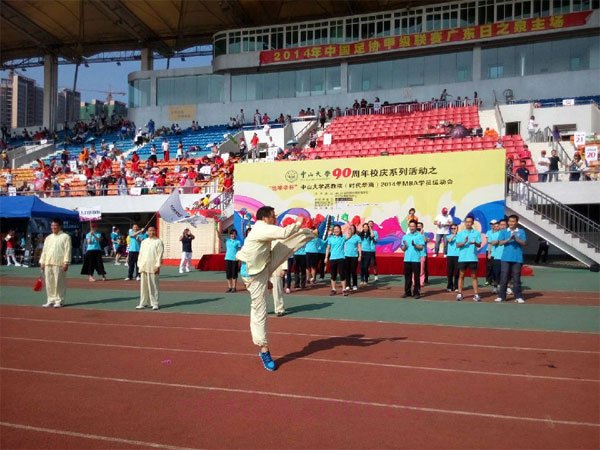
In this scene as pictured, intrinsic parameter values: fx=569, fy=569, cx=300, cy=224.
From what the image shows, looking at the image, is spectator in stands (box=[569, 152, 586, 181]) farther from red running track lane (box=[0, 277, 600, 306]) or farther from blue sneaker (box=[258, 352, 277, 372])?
blue sneaker (box=[258, 352, 277, 372])

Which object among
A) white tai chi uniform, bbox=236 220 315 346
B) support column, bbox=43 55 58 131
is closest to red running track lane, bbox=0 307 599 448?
white tai chi uniform, bbox=236 220 315 346

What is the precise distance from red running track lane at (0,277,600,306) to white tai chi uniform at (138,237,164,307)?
2.81 m

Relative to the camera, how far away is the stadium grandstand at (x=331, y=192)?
5.61 m

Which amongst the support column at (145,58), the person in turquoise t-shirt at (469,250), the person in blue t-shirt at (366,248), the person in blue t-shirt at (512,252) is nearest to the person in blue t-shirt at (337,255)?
the person in blue t-shirt at (366,248)

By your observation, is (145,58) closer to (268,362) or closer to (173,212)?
(173,212)

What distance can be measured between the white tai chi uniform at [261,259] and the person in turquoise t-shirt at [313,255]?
27.9 ft

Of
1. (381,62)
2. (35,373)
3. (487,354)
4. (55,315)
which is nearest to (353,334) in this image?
(487,354)

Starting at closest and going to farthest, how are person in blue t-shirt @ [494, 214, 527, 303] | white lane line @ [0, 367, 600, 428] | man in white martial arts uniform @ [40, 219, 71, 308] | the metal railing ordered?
white lane line @ [0, 367, 600, 428], person in blue t-shirt @ [494, 214, 527, 303], man in white martial arts uniform @ [40, 219, 71, 308], the metal railing

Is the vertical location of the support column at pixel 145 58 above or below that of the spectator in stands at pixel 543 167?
above

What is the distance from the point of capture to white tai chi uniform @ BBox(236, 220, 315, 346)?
6.84 m

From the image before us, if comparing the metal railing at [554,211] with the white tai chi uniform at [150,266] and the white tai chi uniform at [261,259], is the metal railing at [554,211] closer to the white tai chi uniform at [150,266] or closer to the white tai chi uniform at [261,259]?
the white tai chi uniform at [150,266]

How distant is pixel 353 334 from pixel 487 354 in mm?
2247

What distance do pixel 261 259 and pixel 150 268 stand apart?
5854 millimetres

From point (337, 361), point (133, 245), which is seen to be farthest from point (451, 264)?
point (133, 245)
